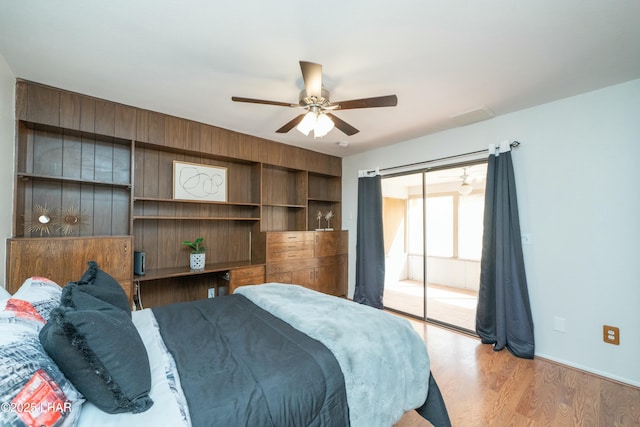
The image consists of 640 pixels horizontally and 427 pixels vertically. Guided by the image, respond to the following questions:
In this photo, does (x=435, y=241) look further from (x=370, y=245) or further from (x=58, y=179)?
(x=58, y=179)

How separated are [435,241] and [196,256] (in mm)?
3342

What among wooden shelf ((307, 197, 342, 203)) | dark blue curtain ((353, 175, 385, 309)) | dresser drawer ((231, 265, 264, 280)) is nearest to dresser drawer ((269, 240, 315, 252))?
dresser drawer ((231, 265, 264, 280))

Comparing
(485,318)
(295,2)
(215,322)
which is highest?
(295,2)

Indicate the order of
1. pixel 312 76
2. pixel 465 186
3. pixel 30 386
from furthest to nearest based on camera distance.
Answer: pixel 465 186, pixel 312 76, pixel 30 386

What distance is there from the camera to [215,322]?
69.4 inches

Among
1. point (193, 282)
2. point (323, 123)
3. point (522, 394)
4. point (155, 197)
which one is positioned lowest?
point (522, 394)

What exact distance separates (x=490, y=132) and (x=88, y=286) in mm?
3781

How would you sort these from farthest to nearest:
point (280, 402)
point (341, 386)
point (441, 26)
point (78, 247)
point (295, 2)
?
point (78, 247)
point (441, 26)
point (295, 2)
point (341, 386)
point (280, 402)

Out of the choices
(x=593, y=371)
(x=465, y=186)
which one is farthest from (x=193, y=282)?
(x=593, y=371)

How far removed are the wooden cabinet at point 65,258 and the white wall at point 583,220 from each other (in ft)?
13.1

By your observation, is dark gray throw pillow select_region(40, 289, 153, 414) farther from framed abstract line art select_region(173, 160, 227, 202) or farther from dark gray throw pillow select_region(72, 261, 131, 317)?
framed abstract line art select_region(173, 160, 227, 202)

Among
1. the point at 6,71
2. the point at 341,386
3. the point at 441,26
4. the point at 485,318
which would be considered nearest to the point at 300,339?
the point at 341,386

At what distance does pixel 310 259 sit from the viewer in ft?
13.3

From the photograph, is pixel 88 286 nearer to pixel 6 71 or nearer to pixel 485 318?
pixel 6 71
